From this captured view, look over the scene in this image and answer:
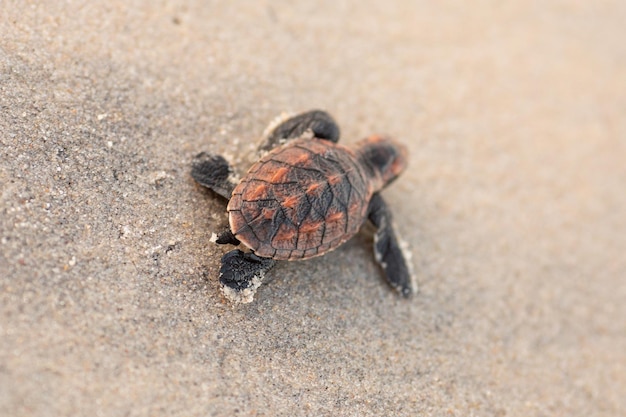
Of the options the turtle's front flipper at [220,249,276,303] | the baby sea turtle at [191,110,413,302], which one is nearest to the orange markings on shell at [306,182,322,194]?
the baby sea turtle at [191,110,413,302]

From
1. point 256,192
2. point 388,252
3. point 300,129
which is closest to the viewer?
point 256,192

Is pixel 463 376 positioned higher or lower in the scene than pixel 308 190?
lower

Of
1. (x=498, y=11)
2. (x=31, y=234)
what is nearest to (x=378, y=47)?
(x=498, y=11)

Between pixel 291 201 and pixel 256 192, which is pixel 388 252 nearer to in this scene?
pixel 291 201

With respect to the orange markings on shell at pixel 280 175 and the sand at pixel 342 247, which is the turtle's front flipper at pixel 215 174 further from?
the orange markings on shell at pixel 280 175

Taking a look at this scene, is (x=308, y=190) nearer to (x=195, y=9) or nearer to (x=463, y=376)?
(x=463, y=376)

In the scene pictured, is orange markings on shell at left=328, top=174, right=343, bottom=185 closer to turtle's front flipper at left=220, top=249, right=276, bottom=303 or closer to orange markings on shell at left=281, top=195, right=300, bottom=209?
orange markings on shell at left=281, top=195, right=300, bottom=209

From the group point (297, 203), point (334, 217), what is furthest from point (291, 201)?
point (334, 217)

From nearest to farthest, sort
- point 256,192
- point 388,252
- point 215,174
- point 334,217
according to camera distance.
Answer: point 256,192, point 334,217, point 215,174, point 388,252
